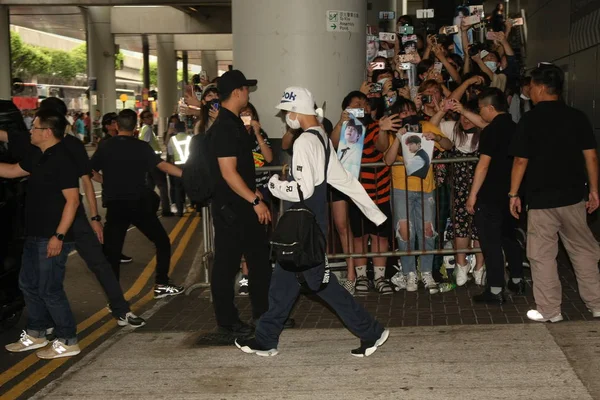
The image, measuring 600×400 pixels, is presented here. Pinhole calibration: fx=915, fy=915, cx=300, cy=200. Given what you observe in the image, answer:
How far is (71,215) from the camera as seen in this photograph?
277 inches

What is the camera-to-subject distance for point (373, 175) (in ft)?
29.8

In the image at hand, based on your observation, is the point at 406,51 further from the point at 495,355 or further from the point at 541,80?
the point at 495,355

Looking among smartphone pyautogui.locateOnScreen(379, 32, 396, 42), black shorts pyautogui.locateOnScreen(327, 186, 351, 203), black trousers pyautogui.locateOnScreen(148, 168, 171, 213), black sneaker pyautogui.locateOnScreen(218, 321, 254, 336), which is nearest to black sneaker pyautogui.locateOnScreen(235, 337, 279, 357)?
black sneaker pyautogui.locateOnScreen(218, 321, 254, 336)

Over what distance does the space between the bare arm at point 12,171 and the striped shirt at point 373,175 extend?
3359mm

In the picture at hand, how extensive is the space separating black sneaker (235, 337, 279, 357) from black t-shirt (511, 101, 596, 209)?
2.48m

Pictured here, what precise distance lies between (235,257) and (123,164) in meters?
2.29

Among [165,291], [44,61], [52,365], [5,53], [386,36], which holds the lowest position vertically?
[52,365]

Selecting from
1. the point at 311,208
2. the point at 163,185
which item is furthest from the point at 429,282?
the point at 163,185

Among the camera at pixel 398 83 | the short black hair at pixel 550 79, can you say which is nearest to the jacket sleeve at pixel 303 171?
the short black hair at pixel 550 79

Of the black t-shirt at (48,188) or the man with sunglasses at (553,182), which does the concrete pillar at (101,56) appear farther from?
the man with sunglasses at (553,182)

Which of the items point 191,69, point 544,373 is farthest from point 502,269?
point 191,69

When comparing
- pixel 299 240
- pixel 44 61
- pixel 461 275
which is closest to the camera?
pixel 299 240

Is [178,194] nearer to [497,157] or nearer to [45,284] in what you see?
[497,157]

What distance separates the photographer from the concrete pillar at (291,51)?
977cm
